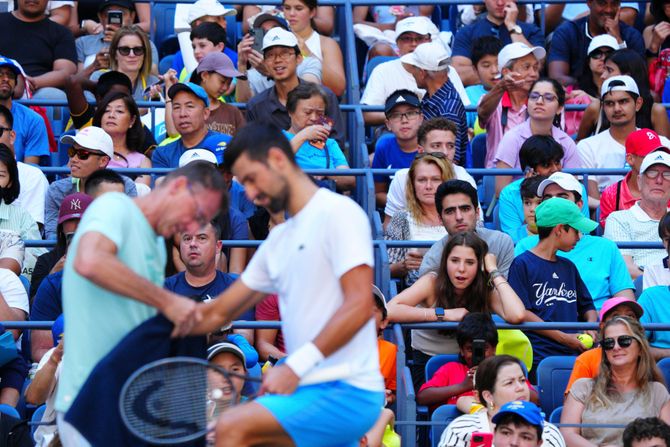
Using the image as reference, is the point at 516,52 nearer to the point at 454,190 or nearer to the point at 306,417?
the point at 454,190

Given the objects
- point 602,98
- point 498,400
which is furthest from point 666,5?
point 498,400

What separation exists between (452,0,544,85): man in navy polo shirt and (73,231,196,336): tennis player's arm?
7576 millimetres

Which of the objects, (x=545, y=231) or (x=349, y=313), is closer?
(x=349, y=313)

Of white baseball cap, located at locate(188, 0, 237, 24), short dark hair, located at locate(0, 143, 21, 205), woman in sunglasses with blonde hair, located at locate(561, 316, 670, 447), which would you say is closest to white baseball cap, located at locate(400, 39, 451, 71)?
white baseball cap, located at locate(188, 0, 237, 24)

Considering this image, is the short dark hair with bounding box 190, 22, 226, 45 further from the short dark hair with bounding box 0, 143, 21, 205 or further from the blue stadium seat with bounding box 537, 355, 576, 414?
the blue stadium seat with bounding box 537, 355, 576, 414

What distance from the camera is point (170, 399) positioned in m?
5.74

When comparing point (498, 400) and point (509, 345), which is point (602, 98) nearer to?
point (509, 345)

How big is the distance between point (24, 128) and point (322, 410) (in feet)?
20.5

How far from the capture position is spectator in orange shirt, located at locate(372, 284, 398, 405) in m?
8.63

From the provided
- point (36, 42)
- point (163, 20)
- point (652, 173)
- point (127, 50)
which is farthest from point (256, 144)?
point (163, 20)

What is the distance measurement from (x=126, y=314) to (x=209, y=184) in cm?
62

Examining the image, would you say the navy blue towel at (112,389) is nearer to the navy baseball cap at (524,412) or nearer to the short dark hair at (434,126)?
the navy baseball cap at (524,412)

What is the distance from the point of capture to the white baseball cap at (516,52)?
1180 centimetres

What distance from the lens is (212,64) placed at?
11.4 m
